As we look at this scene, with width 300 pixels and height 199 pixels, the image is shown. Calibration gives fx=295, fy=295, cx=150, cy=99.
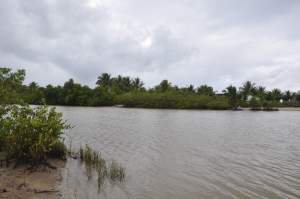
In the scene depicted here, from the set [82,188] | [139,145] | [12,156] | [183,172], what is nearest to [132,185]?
[82,188]

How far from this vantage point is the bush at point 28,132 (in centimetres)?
1052

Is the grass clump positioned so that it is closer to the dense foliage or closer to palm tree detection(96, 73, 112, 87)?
the dense foliage

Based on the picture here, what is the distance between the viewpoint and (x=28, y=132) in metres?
10.7

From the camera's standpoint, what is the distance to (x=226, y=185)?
10359 mm

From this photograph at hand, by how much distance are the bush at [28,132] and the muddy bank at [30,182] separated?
0.56 m

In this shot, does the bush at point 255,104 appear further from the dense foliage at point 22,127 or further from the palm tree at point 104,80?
the dense foliage at point 22,127

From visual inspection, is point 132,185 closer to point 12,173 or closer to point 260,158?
point 12,173

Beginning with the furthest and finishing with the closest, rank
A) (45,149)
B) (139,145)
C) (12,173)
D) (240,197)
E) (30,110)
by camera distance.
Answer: (139,145) → (30,110) → (45,149) → (12,173) → (240,197)

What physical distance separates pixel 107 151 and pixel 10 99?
598cm

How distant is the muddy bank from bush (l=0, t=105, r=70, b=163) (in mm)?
555

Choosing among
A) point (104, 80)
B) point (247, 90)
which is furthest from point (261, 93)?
point (104, 80)

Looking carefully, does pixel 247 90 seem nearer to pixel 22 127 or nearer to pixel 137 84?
pixel 137 84

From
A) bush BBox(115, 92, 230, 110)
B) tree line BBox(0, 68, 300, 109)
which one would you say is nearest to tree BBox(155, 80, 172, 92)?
tree line BBox(0, 68, 300, 109)

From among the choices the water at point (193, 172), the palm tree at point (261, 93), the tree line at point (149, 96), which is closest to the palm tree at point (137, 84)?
the tree line at point (149, 96)
